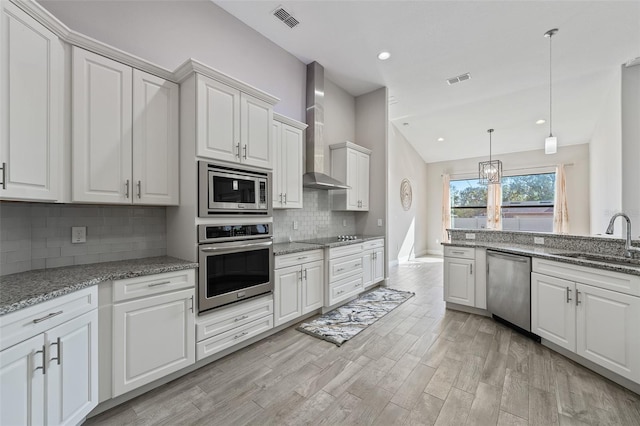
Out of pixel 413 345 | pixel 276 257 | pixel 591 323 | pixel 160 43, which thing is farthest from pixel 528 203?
pixel 160 43

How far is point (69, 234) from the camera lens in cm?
193

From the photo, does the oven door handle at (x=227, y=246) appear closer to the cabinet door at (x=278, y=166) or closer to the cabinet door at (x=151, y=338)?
the cabinet door at (x=151, y=338)

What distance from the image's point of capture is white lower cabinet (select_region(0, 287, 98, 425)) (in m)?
1.18

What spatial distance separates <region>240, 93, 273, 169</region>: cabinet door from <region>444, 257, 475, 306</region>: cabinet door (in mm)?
2734

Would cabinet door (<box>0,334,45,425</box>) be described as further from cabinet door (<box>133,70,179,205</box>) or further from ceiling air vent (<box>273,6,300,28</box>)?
ceiling air vent (<box>273,6,300,28</box>)

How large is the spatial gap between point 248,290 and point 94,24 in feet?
8.30

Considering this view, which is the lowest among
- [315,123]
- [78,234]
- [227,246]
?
[227,246]

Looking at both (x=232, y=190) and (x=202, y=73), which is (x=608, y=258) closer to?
(x=232, y=190)

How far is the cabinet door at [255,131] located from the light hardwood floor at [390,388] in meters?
1.87

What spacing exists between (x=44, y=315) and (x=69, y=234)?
2.77 ft

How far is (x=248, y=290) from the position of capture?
2475 millimetres

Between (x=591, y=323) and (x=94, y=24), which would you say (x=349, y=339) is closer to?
(x=591, y=323)

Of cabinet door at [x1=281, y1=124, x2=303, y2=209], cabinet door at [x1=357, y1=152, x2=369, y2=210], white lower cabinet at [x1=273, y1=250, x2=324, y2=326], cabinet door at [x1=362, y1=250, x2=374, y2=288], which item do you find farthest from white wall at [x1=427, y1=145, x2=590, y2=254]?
cabinet door at [x1=281, y1=124, x2=303, y2=209]

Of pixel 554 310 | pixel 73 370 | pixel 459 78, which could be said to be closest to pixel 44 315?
pixel 73 370
